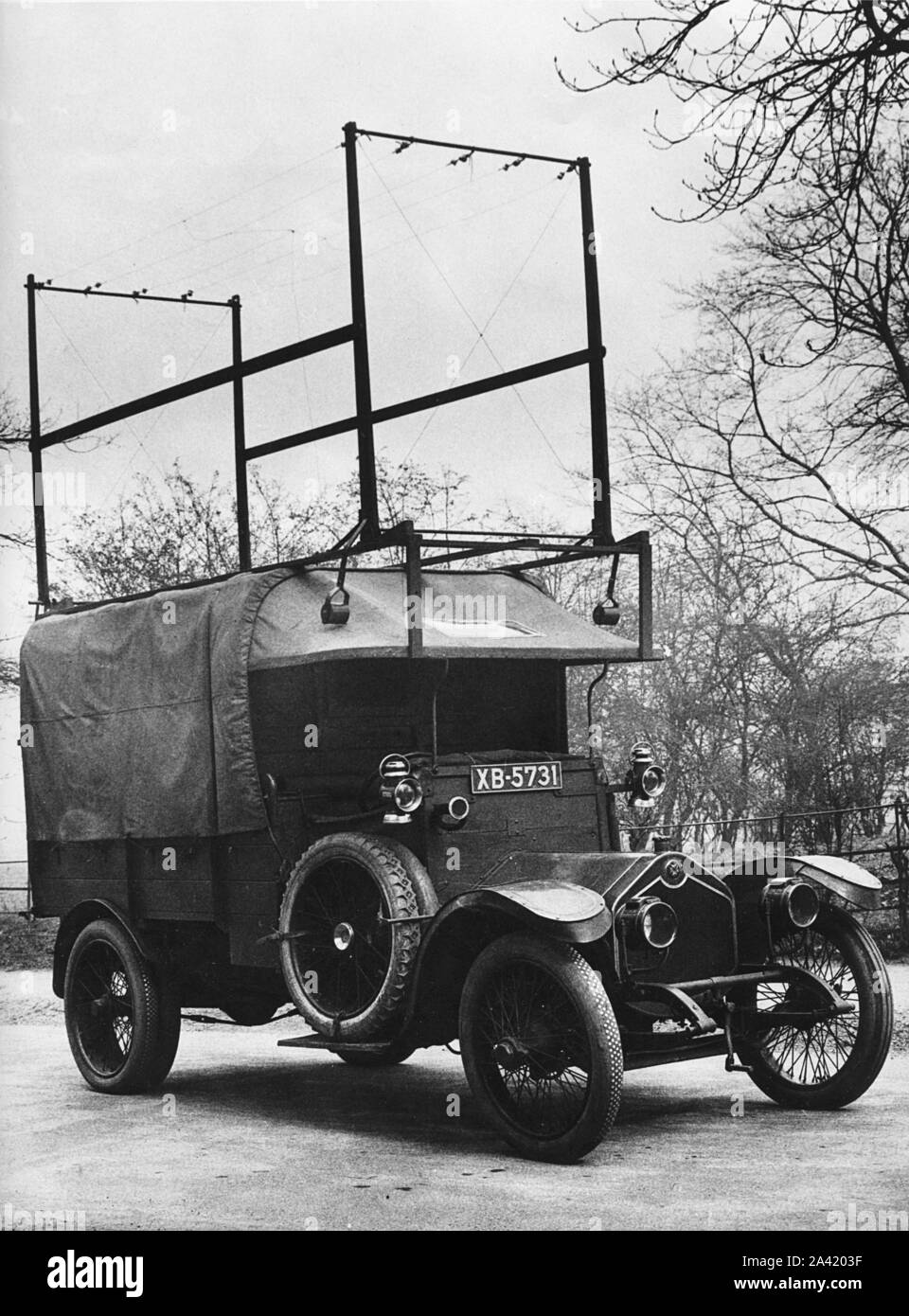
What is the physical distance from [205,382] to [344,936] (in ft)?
10.9

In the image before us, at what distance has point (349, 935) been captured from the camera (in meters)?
8.17

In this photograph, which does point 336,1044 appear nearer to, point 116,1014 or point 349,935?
point 349,935

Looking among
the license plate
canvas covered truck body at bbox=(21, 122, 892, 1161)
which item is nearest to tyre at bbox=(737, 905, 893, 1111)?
canvas covered truck body at bbox=(21, 122, 892, 1161)

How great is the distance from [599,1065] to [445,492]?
641 inches

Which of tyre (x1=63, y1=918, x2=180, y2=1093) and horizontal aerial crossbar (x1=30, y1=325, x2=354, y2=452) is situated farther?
tyre (x1=63, y1=918, x2=180, y2=1093)

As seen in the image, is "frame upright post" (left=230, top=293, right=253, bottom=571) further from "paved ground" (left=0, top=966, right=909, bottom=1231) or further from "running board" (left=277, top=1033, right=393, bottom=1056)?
"paved ground" (left=0, top=966, right=909, bottom=1231)

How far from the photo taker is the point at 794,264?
1775cm

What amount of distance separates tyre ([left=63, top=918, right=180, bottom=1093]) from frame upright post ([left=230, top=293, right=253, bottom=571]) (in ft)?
7.63

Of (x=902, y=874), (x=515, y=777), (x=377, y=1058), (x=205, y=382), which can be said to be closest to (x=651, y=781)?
(x=515, y=777)

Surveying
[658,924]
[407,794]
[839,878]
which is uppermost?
[407,794]

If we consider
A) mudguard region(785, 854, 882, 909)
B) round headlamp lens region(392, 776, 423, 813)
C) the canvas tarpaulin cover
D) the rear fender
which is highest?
the canvas tarpaulin cover

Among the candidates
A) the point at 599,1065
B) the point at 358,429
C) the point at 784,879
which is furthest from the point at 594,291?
the point at 599,1065

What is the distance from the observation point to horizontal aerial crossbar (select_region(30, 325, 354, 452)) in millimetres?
8992
